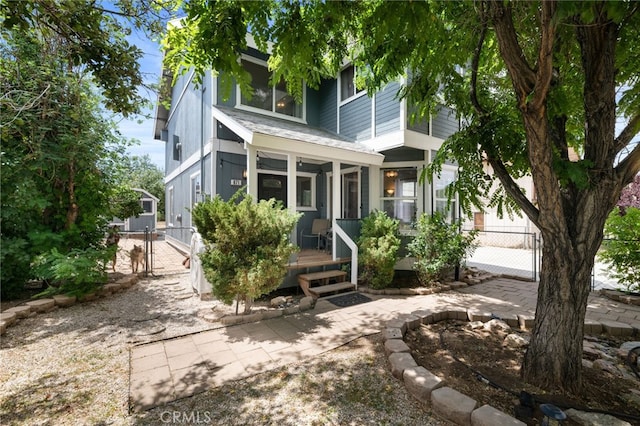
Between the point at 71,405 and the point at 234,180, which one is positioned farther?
the point at 234,180

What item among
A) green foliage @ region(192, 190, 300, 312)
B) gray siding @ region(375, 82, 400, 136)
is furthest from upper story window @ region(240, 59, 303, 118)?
green foliage @ region(192, 190, 300, 312)

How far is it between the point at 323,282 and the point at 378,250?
1380 mm

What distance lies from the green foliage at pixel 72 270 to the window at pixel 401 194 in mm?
6570

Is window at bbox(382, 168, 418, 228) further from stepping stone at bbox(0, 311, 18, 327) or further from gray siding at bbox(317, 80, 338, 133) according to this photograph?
stepping stone at bbox(0, 311, 18, 327)

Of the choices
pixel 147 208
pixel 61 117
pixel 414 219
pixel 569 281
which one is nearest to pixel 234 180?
pixel 61 117

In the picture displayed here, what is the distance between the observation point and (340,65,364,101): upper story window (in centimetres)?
833

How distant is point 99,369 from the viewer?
10.1 ft

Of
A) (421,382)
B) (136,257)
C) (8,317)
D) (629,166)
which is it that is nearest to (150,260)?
(136,257)

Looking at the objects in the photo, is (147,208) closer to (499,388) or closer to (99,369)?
(99,369)

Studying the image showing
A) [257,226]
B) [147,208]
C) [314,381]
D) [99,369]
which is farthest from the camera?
[147,208]

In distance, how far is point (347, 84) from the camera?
27.9ft

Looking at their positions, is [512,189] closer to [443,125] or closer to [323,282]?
[323,282]

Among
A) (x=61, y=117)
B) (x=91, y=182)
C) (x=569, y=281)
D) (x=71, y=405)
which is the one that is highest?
(x=61, y=117)

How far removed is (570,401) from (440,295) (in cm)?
354
